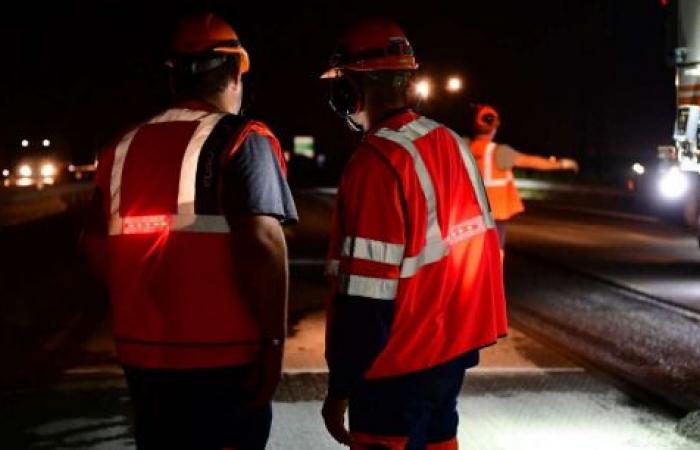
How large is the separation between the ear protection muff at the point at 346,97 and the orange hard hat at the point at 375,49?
0.05 m

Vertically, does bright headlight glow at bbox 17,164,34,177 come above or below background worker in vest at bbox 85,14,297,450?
below

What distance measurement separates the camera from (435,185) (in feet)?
10.2

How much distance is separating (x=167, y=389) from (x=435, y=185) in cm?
101

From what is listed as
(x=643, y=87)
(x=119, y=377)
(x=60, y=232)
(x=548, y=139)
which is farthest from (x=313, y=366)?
(x=548, y=139)

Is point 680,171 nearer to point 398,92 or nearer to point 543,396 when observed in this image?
point 543,396

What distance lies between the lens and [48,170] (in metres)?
63.2

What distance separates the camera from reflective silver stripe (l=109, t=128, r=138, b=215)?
3.29 metres

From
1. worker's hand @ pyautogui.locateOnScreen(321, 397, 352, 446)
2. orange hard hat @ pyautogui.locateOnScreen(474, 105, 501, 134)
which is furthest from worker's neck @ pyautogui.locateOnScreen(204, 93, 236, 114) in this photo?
orange hard hat @ pyautogui.locateOnScreen(474, 105, 501, 134)

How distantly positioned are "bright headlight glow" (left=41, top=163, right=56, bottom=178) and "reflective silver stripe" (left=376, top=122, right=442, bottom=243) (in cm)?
6123

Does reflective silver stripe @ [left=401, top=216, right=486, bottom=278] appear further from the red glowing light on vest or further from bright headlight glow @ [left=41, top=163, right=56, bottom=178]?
bright headlight glow @ [left=41, top=163, right=56, bottom=178]

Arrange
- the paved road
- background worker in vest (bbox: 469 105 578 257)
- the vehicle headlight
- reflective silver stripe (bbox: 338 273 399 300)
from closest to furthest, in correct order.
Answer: reflective silver stripe (bbox: 338 273 399 300), the paved road, background worker in vest (bbox: 469 105 578 257), the vehicle headlight

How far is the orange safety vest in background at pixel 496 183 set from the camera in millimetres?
9906

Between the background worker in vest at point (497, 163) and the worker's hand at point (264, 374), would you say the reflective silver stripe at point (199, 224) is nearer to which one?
the worker's hand at point (264, 374)

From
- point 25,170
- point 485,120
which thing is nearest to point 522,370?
point 485,120
